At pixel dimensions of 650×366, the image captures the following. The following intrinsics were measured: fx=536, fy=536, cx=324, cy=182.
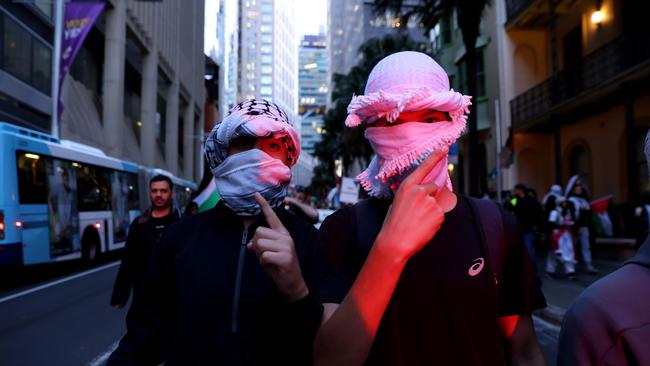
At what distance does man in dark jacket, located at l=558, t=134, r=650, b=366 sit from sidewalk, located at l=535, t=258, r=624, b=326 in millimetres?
5587

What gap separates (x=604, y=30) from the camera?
1722cm

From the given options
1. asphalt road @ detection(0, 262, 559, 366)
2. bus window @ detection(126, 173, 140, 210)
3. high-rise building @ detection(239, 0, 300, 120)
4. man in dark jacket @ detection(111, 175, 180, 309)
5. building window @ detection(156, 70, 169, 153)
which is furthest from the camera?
high-rise building @ detection(239, 0, 300, 120)

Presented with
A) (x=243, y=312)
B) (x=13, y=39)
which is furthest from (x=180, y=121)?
(x=243, y=312)

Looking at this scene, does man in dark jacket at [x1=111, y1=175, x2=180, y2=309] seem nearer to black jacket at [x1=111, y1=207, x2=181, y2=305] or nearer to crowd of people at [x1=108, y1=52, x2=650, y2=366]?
black jacket at [x1=111, y1=207, x2=181, y2=305]

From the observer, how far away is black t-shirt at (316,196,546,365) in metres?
1.48

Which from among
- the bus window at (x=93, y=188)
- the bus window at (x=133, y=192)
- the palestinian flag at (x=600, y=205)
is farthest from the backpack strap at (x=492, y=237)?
the bus window at (x=133, y=192)

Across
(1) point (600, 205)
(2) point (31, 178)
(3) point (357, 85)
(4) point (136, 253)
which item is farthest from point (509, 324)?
(3) point (357, 85)

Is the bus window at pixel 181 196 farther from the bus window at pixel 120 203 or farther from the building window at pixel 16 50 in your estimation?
the building window at pixel 16 50

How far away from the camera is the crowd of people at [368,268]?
1330 mm

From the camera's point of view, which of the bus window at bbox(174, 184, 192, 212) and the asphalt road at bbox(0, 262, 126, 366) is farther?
the bus window at bbox(174, 184, 192, 212)

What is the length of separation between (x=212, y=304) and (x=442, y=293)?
0.89 meters

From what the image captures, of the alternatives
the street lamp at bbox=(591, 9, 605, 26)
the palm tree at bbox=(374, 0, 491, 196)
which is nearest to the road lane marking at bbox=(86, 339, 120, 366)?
the palm tree at bbox=(374, 0, 491, 196)

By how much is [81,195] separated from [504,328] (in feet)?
48.2

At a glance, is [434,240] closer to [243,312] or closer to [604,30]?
[243,312]
